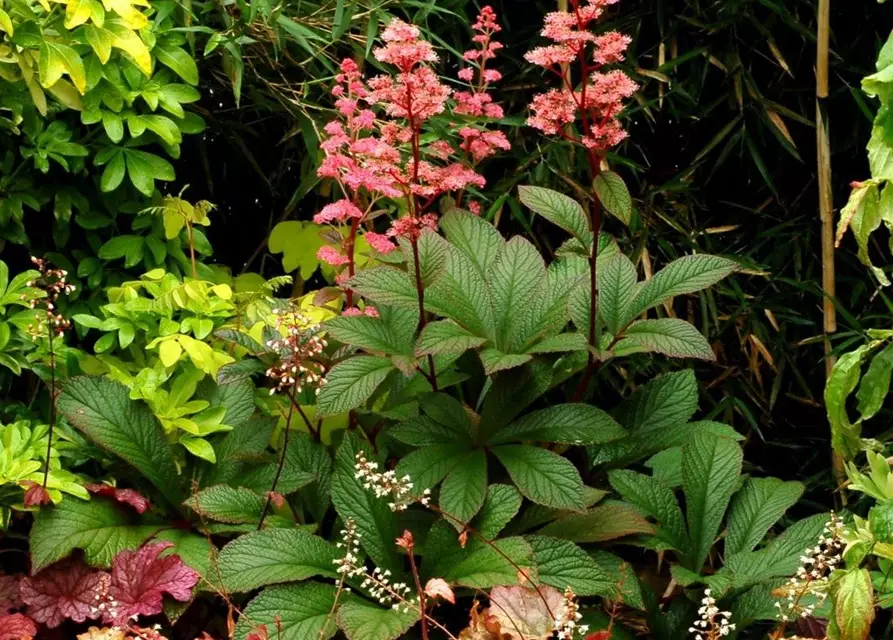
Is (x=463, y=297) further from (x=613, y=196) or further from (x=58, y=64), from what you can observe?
(x=58, y=64)

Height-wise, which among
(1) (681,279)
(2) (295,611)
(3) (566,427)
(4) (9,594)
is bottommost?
(4) (9,594)

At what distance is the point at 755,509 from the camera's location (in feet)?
7.89

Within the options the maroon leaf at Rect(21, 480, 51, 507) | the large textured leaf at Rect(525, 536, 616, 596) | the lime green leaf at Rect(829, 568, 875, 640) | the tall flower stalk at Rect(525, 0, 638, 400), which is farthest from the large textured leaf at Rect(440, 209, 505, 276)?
the lime green leaf at Rect(829, 568, 875, 640)

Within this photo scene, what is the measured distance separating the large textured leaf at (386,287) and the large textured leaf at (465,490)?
0.31m

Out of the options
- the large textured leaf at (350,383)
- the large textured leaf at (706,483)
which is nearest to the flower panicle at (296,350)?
the large textured leaf at (350,383)

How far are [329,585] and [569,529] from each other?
0.46m

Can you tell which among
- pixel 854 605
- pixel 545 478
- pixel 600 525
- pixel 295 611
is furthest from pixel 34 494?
pixel 854 605

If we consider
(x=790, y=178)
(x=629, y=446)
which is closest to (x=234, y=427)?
(x=629, y=446)

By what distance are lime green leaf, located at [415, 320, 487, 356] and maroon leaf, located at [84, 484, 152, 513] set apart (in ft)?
1.94

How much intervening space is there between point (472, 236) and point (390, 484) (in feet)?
2.29

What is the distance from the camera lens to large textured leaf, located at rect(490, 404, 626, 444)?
7.47 feet

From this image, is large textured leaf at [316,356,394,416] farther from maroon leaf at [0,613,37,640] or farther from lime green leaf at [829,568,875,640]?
lime green leaf at [829,568,875,640]

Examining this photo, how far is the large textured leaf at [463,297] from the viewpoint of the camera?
235 cm

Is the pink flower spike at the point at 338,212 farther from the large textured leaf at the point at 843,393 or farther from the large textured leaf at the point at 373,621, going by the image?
the large textured leaf at the point at 843,393
